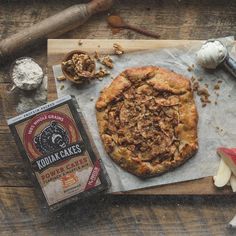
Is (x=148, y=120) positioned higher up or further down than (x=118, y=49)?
further down

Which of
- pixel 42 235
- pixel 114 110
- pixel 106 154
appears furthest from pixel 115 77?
pixel 42 235

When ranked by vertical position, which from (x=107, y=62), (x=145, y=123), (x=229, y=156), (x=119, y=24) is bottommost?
(x=229, y=156)

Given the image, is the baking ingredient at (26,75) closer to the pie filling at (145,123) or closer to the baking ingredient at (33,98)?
the baking ingredient at (33,98)

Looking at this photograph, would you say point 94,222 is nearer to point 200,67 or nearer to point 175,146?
point 175,146

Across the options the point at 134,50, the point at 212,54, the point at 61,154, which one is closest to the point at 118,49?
the point at 134,50

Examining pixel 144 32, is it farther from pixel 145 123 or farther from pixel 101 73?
pixel 145 123

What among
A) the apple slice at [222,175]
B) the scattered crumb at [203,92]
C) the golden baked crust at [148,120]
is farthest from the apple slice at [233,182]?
the scattered crumb at [203,92]
